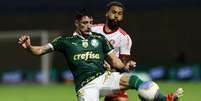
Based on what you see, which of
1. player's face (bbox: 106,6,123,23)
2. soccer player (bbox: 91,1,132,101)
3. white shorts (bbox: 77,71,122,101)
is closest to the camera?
white shorts (bbox: 77,71,122,101)

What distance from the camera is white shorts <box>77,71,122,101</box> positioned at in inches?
436

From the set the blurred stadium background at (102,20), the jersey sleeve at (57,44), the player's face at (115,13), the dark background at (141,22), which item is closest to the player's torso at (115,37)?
the player's face at (115,13)

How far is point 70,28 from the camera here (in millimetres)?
38156

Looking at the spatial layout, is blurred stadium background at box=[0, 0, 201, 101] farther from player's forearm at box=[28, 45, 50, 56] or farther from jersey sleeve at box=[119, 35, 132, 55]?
player's forearm at box=[28, 45, 50, 56]

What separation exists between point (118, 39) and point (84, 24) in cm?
127

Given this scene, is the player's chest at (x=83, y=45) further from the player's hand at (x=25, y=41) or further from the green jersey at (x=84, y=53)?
the player's hand at (x=25, y=41)

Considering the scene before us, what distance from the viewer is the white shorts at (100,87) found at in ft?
36.3

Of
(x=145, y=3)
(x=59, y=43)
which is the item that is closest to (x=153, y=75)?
(x=145, y=3)

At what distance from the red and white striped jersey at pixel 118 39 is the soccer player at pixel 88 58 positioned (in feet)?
2.75

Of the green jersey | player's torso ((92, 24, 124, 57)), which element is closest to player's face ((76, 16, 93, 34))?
the green jersey

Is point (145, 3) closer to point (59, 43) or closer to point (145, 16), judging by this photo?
point (145, 16)

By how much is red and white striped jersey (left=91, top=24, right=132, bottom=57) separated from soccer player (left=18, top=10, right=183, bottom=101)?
33.1 inches

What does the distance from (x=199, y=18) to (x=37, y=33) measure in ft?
26.6

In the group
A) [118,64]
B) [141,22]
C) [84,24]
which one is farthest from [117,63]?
[141,22]
